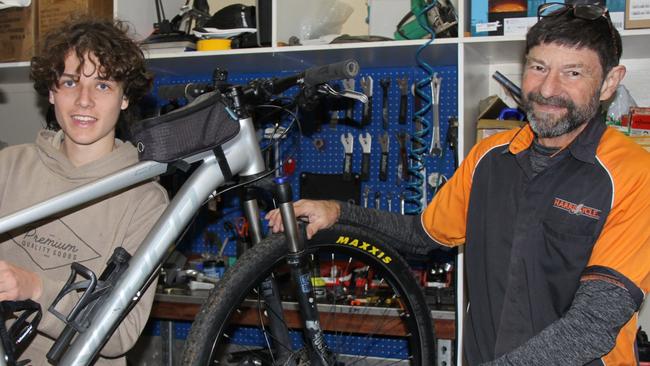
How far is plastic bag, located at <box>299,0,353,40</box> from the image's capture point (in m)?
2.60

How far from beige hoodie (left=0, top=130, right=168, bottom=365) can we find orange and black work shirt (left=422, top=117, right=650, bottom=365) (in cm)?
74

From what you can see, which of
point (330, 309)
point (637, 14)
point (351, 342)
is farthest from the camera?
point (351, 342)

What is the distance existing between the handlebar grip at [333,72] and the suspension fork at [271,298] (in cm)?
Result: 32

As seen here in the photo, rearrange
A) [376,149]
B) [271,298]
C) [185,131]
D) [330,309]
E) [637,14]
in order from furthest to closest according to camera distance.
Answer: [376,149] < [330,309] < [637,14] < [271,298] < [185,131]

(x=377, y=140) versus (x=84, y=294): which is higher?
(x=377, y=140)

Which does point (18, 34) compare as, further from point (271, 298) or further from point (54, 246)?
point (271, 298)

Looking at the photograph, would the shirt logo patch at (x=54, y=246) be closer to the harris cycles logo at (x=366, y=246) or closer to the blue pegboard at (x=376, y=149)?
the harris cycles logo at (x=366, y=246)

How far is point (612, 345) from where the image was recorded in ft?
4.31

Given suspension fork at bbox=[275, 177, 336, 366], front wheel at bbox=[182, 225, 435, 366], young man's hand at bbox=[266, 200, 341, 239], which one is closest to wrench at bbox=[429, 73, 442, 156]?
front wheel at bbox=[182, 225, 435, 366]

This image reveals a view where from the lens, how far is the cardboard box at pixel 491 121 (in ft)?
7.47

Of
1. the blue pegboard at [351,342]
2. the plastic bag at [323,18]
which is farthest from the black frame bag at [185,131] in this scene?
the plastic bag at [323,18]

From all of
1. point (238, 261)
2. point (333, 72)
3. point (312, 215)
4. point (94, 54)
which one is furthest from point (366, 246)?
point (94, 54)

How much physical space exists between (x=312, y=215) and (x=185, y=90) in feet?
1.31

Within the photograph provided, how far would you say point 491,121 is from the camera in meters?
2.28
